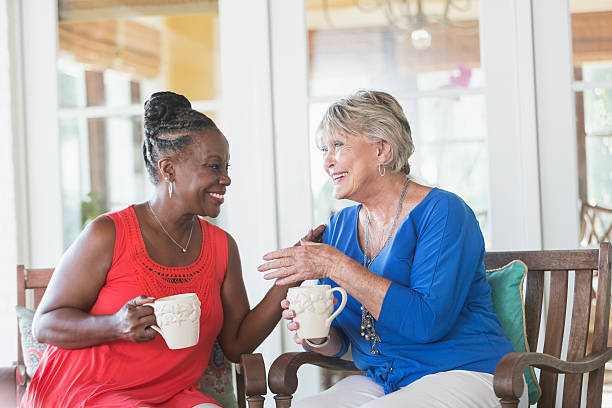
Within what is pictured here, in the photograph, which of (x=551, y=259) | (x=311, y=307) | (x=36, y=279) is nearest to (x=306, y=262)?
(x=311, y=307)

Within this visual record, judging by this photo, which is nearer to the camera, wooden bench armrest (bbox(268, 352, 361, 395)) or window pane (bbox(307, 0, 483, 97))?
A: wooden bench armrest (bbox(268, 352, 361, 395))

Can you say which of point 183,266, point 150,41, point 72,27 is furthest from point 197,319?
point 72,27

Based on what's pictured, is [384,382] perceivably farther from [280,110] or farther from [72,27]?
[72,27]

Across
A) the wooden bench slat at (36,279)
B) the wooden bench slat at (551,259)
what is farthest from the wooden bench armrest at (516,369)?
the wooden bench slat at (36,279)

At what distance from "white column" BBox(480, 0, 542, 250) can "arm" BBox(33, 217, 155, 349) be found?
1.35m

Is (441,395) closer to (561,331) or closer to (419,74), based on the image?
(561,331)

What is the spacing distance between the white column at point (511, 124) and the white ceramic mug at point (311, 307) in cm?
103

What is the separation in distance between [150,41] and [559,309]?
5.88 feet

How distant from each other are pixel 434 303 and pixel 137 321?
29.4 inches

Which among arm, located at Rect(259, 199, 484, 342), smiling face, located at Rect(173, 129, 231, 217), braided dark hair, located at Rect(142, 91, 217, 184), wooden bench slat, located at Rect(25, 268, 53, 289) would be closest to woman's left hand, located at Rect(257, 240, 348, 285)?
arm, located at Rect(259, 199, 484, 342)

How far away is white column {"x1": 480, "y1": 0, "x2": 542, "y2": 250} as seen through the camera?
94.0 inches

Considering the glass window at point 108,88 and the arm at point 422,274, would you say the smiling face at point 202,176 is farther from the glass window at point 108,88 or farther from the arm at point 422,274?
the glass window at point 108,88

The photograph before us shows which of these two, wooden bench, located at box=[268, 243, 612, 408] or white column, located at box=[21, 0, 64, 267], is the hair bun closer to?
wooden bench, located at box=[268, 243, 612, 408]

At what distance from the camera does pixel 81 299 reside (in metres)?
1.85
